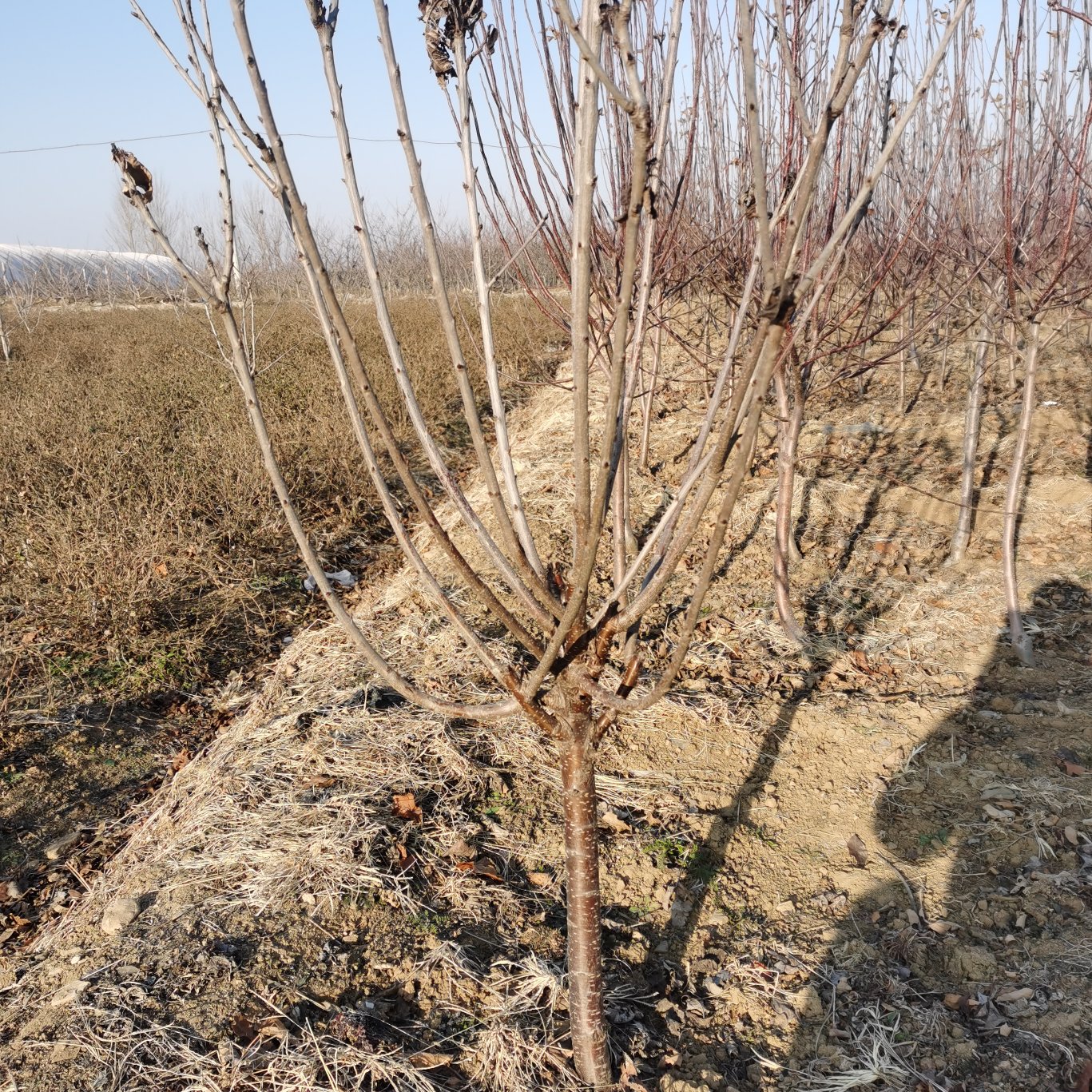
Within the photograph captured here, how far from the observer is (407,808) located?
8.62ft

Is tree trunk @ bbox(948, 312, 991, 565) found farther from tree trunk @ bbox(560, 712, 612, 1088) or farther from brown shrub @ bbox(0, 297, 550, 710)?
tree trunk @ bbox(560, 712, 612, 1088)

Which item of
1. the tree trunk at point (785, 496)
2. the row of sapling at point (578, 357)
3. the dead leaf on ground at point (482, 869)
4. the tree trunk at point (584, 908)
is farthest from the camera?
the tree trunk at point (785, 496)

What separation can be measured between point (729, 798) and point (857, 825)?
42cm

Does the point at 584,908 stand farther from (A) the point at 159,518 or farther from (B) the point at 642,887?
(A) the point at 159,518

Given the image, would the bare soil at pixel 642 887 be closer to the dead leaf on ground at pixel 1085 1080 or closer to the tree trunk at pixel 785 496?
the dead leaf on ground at pixel 1085 1080

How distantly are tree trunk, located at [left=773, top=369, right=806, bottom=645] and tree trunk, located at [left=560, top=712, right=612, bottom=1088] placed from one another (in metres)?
2.12

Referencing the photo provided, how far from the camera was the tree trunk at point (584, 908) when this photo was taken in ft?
5.21

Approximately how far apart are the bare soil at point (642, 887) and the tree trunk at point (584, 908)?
0.45ft

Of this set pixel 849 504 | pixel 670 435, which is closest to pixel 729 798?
pixel 849 504

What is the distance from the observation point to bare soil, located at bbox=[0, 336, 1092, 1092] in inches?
75.1

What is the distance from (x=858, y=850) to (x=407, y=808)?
1446mm

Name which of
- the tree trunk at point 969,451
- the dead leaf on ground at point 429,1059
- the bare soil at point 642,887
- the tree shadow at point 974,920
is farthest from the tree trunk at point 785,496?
the dead leaf on ground at point 429,1059

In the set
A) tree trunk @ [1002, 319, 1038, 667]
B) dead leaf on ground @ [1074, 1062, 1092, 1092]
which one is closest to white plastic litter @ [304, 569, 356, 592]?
tree trunk @ [1002, 319, 1038, 667]

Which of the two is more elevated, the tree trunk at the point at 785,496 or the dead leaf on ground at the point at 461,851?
the tree trunk at the point at 785,496
